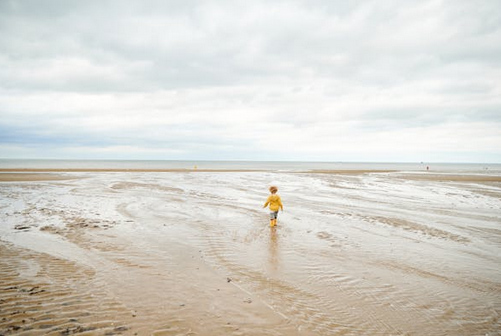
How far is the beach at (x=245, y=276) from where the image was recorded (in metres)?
4.75

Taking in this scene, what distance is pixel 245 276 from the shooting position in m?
6.72

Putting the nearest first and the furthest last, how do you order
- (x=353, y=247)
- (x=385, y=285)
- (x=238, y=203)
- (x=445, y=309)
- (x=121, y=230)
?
(x=445, y=309) → (x=385, y=285) → (x=353, y=247) → (x=121, y=230) → (x=238, y=203)

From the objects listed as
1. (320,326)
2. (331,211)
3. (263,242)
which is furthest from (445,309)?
(331,211)

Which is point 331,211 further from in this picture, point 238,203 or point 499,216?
point 499,216

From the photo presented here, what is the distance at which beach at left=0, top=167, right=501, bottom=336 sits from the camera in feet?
15.6

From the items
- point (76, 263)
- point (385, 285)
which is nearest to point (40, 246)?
point (76, 263)

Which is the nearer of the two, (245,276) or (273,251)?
(245,276)

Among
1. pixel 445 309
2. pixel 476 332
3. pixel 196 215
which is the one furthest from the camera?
pixel 196 215

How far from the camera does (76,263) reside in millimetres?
7230

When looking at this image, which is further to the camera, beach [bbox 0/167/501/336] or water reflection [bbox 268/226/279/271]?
water reflection [bbox 268/226/279/271]

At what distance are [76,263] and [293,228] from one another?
7.93 metres

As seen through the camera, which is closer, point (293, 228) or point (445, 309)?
point (445, 309)

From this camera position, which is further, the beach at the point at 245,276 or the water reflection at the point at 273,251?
the water reflection at the point at 273,251

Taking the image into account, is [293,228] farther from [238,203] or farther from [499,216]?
[499,216]
